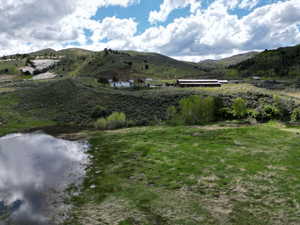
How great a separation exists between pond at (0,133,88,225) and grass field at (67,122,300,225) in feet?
7.85

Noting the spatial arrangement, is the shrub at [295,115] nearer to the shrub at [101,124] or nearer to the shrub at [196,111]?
the shrub at [196,111]

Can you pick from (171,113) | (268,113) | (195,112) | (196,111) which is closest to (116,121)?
(171,113)

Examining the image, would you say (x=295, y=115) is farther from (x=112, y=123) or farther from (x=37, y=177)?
(x=37, y=177)

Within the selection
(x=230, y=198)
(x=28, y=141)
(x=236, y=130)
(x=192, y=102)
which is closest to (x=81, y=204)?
(x=230, y=198)

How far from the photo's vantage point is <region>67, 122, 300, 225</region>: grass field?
21578 mm

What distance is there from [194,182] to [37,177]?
21.5 meters

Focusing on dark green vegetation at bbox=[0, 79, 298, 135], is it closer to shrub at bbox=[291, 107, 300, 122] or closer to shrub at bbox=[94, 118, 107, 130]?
shrub at bbox=[291, 107, 300, 122]

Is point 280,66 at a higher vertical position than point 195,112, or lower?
higher

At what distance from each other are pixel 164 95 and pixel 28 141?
58.0 meters

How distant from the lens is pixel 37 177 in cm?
3259

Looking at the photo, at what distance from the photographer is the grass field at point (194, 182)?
70.8 feet

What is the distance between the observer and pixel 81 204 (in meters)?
24.5

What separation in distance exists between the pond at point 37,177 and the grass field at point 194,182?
7.85ft

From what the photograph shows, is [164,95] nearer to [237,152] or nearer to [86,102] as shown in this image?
[86,102]
